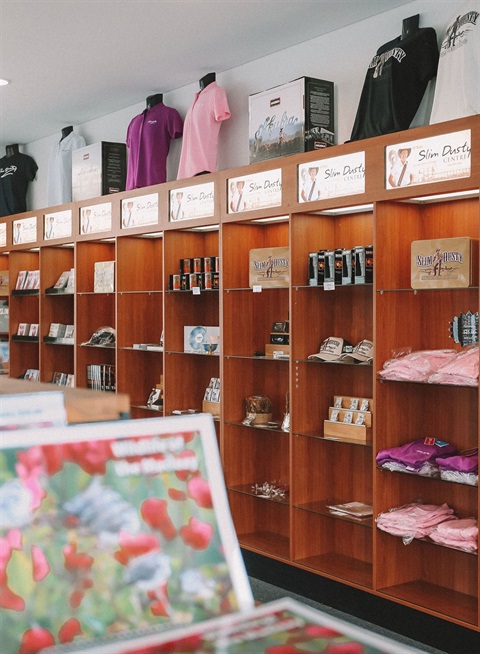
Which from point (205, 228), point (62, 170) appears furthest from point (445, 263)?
point (62, 170)

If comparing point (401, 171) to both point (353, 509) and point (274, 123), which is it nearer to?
point (274, 123)

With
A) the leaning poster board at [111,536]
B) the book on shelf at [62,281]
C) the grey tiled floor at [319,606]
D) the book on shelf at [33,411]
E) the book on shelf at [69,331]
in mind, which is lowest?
the grey tiled floor at [319,606]

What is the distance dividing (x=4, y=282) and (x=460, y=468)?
17.8ft

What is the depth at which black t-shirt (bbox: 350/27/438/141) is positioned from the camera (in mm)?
4074

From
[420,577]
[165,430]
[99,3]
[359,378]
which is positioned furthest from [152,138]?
[165,430]

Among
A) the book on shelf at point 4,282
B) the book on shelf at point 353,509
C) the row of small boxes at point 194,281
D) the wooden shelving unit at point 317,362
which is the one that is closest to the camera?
the wooden shelving unit at point 317,362

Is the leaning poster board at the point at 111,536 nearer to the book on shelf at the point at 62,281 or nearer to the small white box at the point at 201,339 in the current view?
the small white box at the point at 201,339

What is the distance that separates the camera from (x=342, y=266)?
4.25m

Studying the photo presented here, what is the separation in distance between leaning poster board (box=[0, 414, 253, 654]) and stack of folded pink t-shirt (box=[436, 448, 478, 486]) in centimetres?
278

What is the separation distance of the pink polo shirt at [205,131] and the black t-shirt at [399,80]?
1.38 meters

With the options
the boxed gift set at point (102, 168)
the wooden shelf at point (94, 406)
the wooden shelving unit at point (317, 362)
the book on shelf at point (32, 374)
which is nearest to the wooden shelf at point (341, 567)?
the wooden shelving unit at point (317, 362)

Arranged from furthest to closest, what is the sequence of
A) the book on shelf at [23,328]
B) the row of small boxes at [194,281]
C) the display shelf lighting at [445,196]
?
the book on shelf at [23,328] < the row of small boxes at [194,281] < the display shelf lighting at [445,196]

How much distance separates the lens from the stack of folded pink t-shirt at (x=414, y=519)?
3.79m

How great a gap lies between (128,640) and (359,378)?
146 inches
